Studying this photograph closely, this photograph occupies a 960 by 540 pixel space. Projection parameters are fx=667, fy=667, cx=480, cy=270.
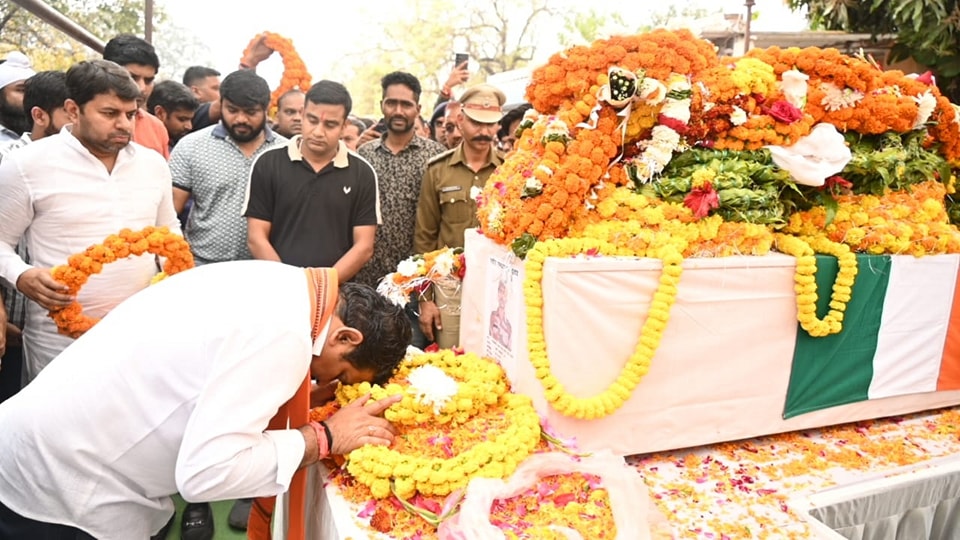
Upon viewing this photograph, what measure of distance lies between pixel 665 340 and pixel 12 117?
11.8 feet

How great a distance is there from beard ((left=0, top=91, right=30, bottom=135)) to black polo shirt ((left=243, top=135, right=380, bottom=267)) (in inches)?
53.6

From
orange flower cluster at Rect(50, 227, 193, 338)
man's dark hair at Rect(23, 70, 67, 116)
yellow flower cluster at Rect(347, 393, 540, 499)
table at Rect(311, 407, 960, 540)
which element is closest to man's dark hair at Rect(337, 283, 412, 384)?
yellow flower cluster at Rect(347, 393, 540, 499)

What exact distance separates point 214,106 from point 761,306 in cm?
392

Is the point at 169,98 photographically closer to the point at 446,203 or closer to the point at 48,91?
the point at 48,91

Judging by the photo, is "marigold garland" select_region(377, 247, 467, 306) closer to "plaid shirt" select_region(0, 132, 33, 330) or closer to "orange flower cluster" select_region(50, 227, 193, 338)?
"orange flower cluster" select_region(50, 227, 193, 338)

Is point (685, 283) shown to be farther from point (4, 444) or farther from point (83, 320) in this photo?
point (83, 320)

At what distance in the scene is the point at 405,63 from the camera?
2772cm

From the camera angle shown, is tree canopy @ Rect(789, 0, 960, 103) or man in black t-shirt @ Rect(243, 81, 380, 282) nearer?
man in black t-shirt @ Rect(243, 81, 380, 282)

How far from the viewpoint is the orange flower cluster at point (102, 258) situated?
247 centimetres

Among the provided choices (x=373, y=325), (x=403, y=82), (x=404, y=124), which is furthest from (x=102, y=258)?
(x=403, y=82)

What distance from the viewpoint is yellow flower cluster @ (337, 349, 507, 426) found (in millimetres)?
1968

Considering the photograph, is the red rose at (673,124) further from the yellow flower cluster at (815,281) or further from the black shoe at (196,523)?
the black shoe at (196,523)

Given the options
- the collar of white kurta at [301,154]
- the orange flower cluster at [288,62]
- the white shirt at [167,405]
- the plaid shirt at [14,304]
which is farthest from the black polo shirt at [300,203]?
the orange flower cluster at [288,62]

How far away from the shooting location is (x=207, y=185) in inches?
144
